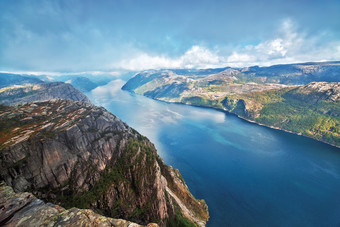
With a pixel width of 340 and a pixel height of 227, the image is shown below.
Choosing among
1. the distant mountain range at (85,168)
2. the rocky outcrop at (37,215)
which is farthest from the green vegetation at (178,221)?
the rocky outcrop at (37,215)

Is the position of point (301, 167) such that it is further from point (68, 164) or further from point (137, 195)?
point (68, 164)

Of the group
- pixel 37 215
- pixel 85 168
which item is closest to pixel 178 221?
pixel 85 168

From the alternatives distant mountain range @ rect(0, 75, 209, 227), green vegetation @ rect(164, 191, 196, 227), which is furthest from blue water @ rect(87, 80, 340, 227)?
distant mountain range @ rect(0, 75, 209, 227)

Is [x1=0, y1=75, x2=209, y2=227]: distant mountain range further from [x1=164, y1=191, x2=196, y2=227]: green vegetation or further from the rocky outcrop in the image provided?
the rocky outcrop

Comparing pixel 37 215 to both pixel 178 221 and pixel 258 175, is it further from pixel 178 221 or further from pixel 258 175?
pixel 258 175

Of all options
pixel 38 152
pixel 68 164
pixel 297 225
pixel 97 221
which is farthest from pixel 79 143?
pixel 297 225

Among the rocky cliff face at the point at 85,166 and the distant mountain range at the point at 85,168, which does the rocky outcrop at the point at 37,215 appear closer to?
the distant mountain range at the point at 85,168
